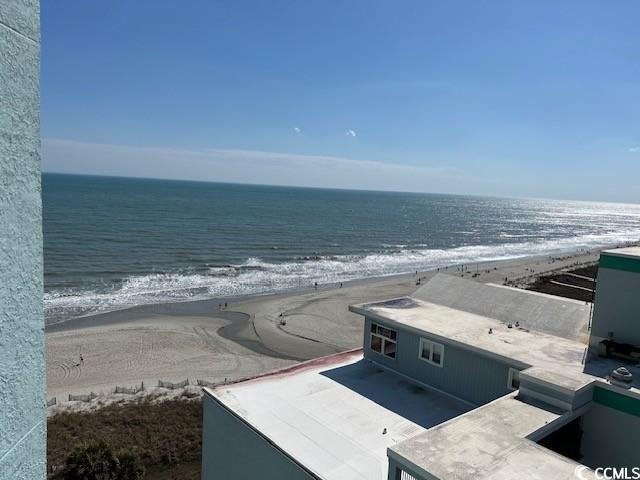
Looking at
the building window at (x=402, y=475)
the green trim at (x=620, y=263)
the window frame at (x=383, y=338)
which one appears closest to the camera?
the building window at (x=402, y=475)

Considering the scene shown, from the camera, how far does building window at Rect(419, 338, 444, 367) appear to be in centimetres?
1282

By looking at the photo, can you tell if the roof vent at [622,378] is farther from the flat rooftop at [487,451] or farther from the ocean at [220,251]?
the ocean at [220,251]

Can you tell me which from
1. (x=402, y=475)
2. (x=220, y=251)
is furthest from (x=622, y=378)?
(x=220, y=251)

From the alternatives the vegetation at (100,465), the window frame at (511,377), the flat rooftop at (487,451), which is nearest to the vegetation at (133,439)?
the vegetation at (100,465)

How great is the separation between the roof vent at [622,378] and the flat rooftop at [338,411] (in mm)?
3672

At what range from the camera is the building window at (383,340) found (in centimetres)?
1426

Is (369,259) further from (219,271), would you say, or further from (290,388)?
(290,388)

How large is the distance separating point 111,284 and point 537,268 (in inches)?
2127

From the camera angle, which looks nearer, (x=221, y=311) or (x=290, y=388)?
(x=290, y=388)

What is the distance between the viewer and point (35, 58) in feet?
5.70

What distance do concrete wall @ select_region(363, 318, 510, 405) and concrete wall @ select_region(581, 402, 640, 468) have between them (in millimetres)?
2018

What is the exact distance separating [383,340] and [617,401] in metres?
6.67

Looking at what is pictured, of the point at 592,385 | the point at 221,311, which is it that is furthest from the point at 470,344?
the point at 221,311

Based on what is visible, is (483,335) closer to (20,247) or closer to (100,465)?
(100,465)
